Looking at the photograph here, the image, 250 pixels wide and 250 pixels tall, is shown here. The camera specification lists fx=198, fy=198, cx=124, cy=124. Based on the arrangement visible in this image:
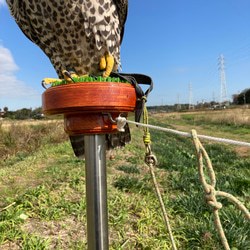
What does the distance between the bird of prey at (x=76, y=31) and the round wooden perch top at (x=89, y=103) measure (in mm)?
281

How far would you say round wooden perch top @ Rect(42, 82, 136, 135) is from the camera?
70 centimetres

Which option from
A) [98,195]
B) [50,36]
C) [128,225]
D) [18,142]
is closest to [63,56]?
[50,36]

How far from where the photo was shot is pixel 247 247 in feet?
4.69

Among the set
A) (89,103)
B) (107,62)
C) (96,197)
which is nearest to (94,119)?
(89,103)

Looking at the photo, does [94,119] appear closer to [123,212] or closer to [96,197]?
[96,197]

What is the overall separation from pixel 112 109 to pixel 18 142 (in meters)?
6.12

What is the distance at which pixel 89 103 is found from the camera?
27.4 inches

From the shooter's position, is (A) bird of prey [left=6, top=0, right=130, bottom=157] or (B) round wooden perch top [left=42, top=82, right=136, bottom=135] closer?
(B) round wooden perch top [left=42, top=82, right=136, bottom=135]

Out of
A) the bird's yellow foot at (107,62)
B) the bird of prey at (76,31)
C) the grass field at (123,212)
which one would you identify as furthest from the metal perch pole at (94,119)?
the grass field at (123,212)

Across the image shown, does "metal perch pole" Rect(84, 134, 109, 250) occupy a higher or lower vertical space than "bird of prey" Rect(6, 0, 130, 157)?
lower

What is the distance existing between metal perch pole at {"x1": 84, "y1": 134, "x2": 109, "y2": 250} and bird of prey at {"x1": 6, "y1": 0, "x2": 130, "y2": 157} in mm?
305

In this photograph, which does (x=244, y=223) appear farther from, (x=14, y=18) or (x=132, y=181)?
(x=14, y=18)

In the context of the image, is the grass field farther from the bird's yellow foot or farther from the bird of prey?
the bird's yellow foot

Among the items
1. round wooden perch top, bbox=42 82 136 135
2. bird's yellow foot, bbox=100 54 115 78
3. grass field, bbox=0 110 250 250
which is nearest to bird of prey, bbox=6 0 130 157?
bird's yellow foot, bbox=100 54 115 78
